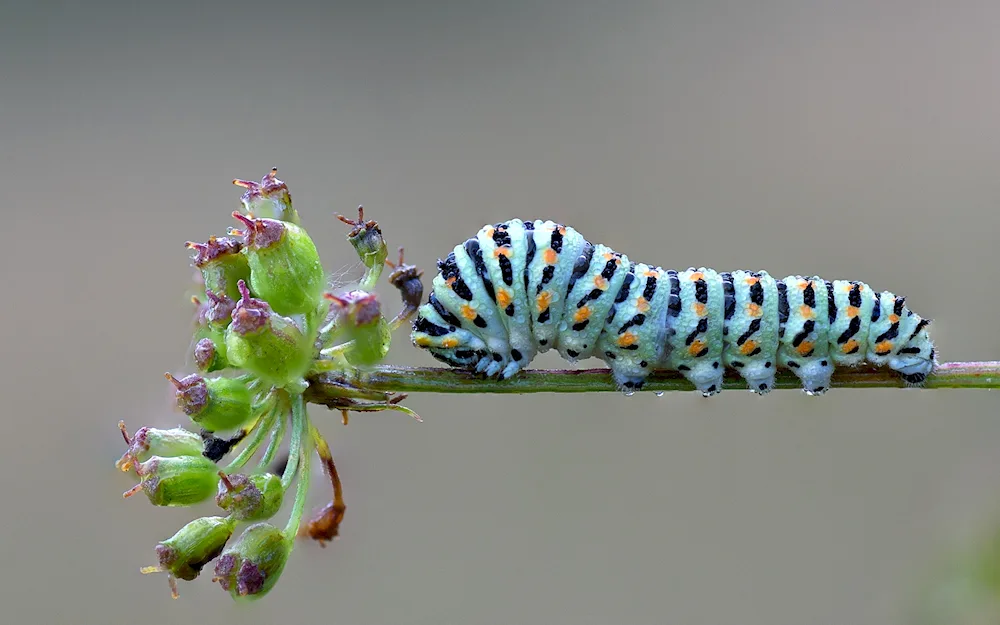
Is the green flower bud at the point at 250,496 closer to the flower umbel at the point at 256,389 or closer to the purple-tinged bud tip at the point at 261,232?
the flower umbel at the point at 256,389

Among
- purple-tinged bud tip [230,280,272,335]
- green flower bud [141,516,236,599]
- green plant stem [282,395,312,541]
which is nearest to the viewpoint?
purple-tinged bud tip [230,280,272,335]

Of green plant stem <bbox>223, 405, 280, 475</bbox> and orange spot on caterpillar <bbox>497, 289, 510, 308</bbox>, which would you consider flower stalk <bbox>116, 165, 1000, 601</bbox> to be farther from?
orange spot on caterpillar <bbox>497, 289, 510, 308</bbox>

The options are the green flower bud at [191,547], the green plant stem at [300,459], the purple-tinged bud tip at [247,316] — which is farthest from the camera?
the green plant stem at [300,459]

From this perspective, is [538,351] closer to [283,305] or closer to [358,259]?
[358,259]

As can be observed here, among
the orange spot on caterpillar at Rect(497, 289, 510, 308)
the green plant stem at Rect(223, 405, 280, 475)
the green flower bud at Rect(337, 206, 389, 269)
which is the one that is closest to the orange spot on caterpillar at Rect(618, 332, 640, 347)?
the orange spot on caterpillar at Rect(497, 289, 510, 308)

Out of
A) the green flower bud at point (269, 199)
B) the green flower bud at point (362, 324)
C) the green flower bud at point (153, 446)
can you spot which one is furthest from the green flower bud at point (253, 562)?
the green flower bud at point (269, 199)
